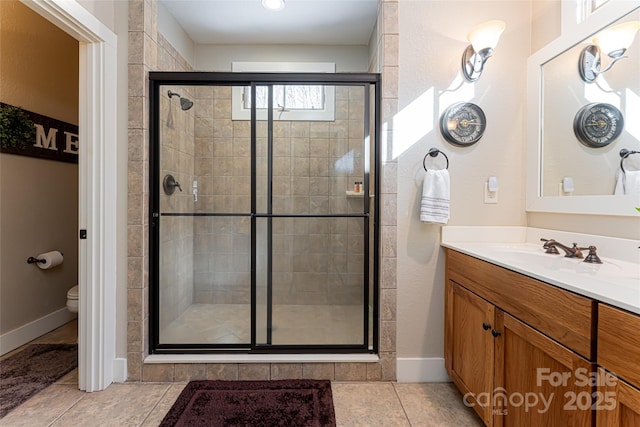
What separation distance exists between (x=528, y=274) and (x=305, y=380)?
4.66ft

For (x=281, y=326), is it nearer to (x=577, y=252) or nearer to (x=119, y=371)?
(x=119, y=371)

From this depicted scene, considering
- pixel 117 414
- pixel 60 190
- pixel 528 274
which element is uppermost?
pixel 60 190

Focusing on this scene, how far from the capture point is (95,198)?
1859 millimetres

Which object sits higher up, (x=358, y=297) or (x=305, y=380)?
(x=358, y=297)

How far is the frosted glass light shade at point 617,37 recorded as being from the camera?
1.42 meters

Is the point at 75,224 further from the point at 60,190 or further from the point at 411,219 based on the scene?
the point at 411,219

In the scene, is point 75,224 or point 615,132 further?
point 75,224

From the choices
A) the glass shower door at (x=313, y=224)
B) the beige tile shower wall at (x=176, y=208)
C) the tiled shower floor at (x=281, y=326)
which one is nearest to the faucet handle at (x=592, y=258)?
the glass shower door at (x=313, y=224)

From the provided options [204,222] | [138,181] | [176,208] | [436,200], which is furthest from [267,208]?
[436,200]

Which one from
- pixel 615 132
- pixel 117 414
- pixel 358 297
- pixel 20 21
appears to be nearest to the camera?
pixel 615 132

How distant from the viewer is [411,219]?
204 cm

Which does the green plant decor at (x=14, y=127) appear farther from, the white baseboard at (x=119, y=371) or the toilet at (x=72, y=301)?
the white baseboard at (x=119, y=371)

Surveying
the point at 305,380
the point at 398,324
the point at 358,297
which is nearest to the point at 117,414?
the point at 305,380

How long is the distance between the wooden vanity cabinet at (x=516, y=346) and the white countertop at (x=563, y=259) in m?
0.04
